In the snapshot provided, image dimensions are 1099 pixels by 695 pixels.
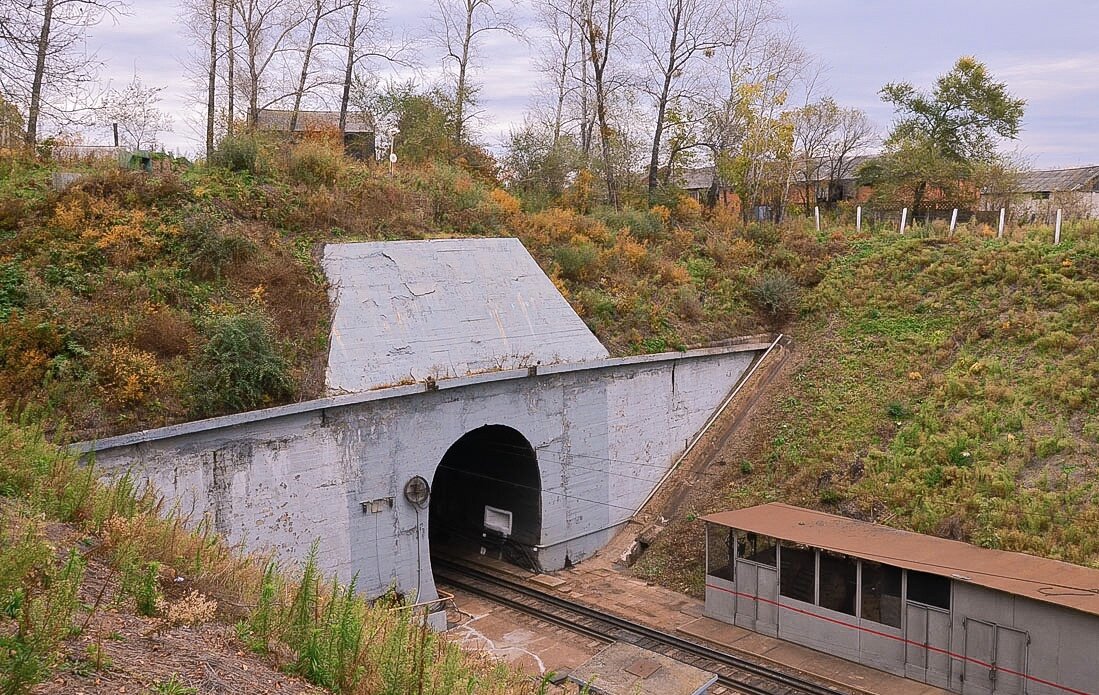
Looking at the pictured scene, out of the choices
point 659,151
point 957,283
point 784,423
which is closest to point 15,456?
point 784,423

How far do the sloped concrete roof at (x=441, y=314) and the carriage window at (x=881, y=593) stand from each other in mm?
7741

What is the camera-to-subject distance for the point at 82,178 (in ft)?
56.2

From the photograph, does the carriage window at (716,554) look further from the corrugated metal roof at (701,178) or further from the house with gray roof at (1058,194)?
the corrugated metal roof at (701,178)

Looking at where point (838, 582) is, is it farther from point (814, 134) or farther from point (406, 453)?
point (814, 134)

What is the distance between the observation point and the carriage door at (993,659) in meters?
12.0

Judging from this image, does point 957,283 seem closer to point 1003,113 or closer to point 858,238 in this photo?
point 858,238

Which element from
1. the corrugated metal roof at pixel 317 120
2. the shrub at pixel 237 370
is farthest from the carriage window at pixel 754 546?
the corrugated metal roof at pixel 317 120

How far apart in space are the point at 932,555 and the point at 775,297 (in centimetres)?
1090

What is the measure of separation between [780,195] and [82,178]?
85.8 ft

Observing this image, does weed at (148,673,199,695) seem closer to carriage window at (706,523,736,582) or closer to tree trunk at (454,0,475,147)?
carriage window at (706,523,736,582)

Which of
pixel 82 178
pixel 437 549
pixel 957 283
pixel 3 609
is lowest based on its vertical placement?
pixel 437 549

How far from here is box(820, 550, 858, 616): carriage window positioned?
1375cm

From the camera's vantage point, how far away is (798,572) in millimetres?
14445

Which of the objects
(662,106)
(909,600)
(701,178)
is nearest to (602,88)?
(662,106)
